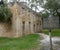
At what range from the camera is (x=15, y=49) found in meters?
19.6

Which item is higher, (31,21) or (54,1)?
(54,1)

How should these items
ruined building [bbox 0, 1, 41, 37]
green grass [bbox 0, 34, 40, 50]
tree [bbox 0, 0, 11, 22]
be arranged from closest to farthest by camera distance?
green grass [bbox 0, 34, 40, 50] → tree [bbox 0, 0, 11, 22] → ruined building [bbox 0, 1, 41, 37]

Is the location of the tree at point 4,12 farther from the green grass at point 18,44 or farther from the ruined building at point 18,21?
the green grass at point 18,44

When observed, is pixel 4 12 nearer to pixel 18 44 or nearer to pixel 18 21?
pixel 18 21

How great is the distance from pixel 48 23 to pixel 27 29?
20994mm

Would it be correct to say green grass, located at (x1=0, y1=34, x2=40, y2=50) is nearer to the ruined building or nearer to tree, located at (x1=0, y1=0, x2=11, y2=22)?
tree, located at (x1=0, y1=0, x2=11, y2=22)

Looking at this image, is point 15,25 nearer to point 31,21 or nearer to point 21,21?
point 21,21

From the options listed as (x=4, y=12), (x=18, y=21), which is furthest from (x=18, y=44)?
(x=18, y=21)

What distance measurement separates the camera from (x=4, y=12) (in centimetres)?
3161

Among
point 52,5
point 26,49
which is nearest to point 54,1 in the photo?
point 52,5

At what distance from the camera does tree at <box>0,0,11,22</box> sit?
31.5 meters

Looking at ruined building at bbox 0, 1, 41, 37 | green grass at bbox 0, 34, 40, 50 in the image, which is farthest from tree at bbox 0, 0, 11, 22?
green grass at bbox 0, 34, 40, 50

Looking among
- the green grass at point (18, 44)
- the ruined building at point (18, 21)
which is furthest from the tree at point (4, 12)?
the green grass at point (18, 44)

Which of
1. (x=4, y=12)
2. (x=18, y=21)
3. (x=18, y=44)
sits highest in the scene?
(x=4, y=12)
